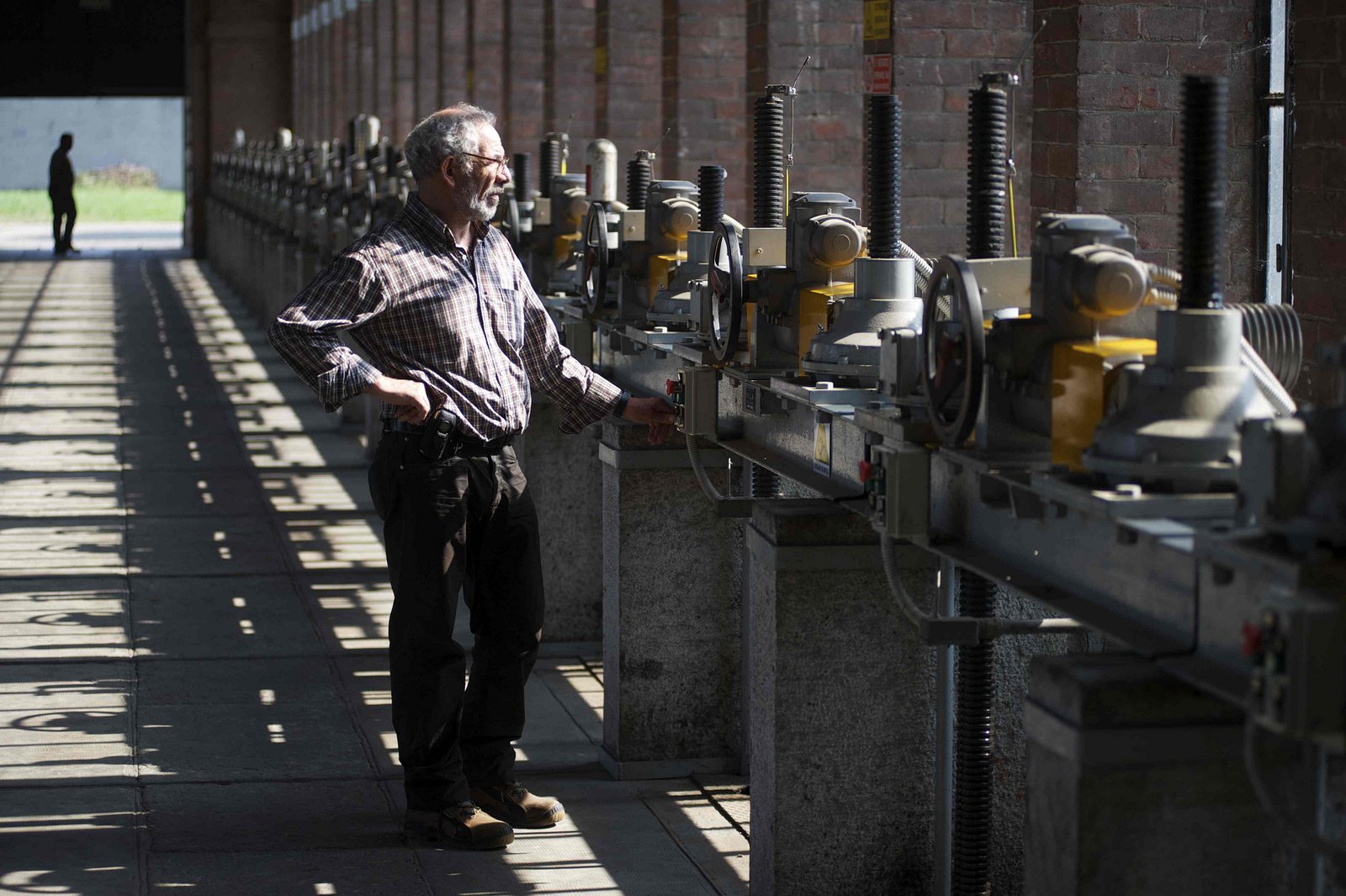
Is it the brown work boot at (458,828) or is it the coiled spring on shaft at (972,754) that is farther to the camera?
the brown work boot at (458,828)

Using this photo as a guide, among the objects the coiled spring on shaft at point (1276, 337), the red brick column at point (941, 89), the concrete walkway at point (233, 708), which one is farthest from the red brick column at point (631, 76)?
the coiled spring on shaft at point (1276, 337)

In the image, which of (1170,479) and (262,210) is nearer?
(1170,479)

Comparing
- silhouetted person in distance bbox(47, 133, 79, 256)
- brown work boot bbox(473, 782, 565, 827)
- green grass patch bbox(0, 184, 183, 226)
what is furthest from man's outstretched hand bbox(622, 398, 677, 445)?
green grass patch bbox(0, 184, 183, 226)

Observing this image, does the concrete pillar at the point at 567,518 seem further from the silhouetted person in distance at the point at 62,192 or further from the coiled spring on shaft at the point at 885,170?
the silhouetted person in distance at the point at 62,192

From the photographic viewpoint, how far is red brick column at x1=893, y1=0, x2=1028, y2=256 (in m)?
7.11

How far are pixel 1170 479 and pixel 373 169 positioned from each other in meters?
10.4

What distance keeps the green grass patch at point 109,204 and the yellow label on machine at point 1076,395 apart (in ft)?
123

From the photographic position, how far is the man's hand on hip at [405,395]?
166 inches

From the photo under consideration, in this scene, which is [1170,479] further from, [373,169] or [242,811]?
[373,169]

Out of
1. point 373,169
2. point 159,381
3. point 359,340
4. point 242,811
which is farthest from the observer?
point 159,381

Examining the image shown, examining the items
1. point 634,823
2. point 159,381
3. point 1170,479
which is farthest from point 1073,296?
point 159,381

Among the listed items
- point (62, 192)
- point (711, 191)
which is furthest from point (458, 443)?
point (62, 192)

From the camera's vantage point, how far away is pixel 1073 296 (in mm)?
3076

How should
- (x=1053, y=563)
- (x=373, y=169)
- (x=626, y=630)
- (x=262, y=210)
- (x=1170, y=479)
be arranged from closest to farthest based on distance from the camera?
(x=1170, y=479) < (x=1053, y=563) < (x=626, y=630) < (x=373, y=169) < (x=262, y=210)
